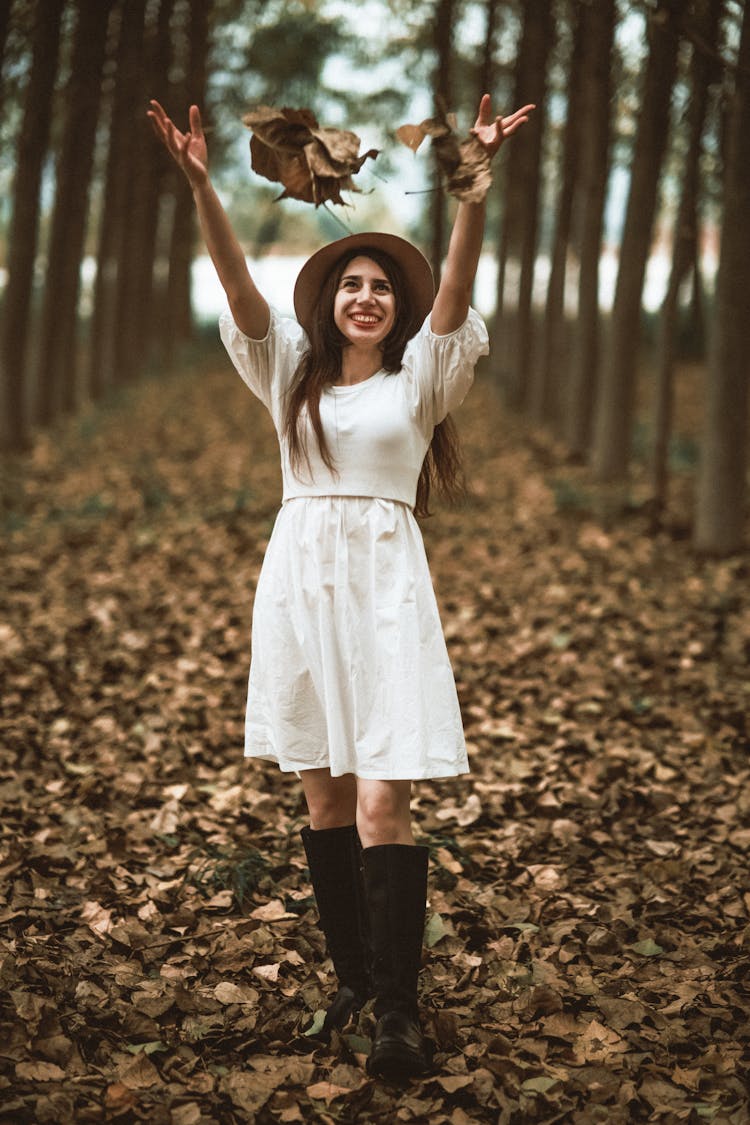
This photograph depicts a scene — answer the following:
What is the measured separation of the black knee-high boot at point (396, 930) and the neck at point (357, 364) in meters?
1.49

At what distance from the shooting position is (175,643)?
748cm

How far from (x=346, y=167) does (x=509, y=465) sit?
10.5 meters

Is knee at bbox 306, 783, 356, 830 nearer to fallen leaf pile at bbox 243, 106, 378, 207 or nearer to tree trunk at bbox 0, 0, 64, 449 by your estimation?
fallen leaf pile at bbox 243, 106, 378, 207

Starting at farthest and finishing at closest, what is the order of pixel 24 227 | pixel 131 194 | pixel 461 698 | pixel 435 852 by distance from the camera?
pixel 131 194 → pixel 24 227 → pixel 461 698 → pixel 435 852

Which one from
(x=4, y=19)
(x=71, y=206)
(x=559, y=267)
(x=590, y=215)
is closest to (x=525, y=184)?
(x=559, y=267)

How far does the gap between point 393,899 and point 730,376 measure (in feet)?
22.8

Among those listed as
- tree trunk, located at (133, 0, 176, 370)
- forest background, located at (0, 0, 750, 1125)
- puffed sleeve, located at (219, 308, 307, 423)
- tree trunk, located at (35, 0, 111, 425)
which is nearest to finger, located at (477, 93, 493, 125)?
forest background, located at (0, 0, 750, 1125)

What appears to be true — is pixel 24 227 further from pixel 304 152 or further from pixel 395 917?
pixel 395 917

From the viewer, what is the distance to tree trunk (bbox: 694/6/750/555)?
8805 mm

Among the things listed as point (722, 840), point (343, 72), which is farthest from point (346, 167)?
point (343, 72)

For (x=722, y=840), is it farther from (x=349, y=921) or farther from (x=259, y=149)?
(x=259, y=149)

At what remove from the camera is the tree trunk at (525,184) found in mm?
15648

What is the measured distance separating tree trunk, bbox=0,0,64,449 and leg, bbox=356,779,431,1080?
11200 millimetres

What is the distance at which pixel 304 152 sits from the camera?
12.0ft
